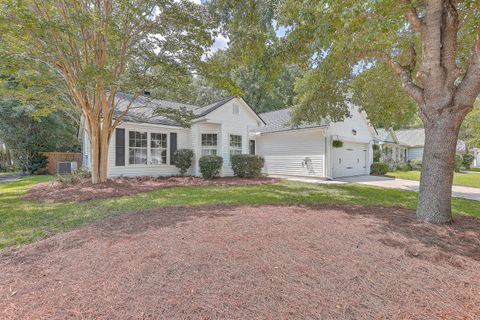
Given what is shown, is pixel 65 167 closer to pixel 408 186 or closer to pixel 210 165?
pixel 210 165

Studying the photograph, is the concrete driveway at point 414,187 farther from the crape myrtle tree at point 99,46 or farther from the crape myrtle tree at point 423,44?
the crape myrtle tree at point 99,46

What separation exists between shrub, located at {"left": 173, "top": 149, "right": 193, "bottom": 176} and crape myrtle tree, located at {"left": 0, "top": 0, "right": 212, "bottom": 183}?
362 centimetres

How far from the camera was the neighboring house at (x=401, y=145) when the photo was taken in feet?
74.0

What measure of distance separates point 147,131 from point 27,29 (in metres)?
6.31

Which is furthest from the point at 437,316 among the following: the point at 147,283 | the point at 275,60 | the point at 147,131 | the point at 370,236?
the point at 147,131

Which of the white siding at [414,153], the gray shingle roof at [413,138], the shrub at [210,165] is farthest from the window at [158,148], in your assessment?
the white siding at [414,153]

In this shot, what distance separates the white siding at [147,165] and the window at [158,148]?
0.65ft

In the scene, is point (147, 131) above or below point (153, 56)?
below

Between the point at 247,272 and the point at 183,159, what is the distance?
10.6 meters

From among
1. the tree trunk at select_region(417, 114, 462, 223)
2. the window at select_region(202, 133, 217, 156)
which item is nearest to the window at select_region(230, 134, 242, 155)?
the window at select_region(202, 133, 217, 156)

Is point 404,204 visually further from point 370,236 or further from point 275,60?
point 275,60

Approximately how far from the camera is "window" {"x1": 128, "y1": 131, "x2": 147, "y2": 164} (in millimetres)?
11938

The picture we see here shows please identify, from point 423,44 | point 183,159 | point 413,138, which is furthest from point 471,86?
point 413,138

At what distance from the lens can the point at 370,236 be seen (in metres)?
4.14
